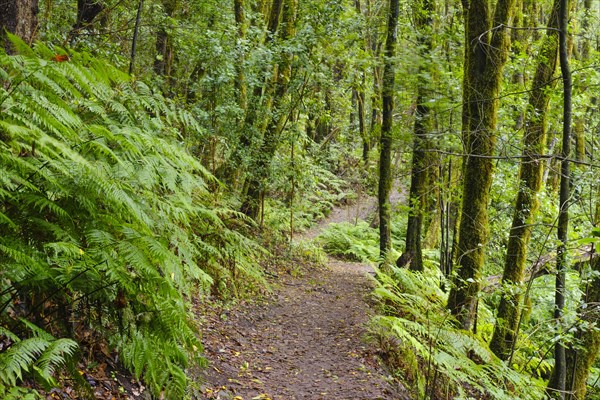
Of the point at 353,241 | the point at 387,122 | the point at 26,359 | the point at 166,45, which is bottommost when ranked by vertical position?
the point at 353,241

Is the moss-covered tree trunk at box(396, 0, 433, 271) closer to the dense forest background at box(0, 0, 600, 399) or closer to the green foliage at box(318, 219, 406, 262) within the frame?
the dense forest background at box(0, 0, 600, 399)

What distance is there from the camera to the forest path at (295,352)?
546 centimetres

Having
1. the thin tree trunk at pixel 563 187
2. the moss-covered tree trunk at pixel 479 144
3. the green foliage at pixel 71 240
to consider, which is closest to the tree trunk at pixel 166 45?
the moss-covered tree trunk at pixel 479 144

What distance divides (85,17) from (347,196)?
15.2 metres

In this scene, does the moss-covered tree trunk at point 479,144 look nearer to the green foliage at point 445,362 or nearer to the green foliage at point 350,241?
the green foliage at point 445,362

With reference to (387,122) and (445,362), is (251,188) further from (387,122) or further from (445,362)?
(445,362)

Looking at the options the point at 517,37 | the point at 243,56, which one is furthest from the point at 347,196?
the point at 243,56

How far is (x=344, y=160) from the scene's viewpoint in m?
26.3

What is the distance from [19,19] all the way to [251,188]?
26.4 feet

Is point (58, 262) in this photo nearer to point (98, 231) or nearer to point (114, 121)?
point (98, 231)

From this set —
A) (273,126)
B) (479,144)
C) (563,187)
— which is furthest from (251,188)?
(563,187)

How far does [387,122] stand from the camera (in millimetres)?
11242

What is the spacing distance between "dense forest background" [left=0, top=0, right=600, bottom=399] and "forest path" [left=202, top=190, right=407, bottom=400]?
42 centimetres

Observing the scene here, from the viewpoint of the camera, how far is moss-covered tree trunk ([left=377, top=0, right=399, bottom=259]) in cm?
1068
